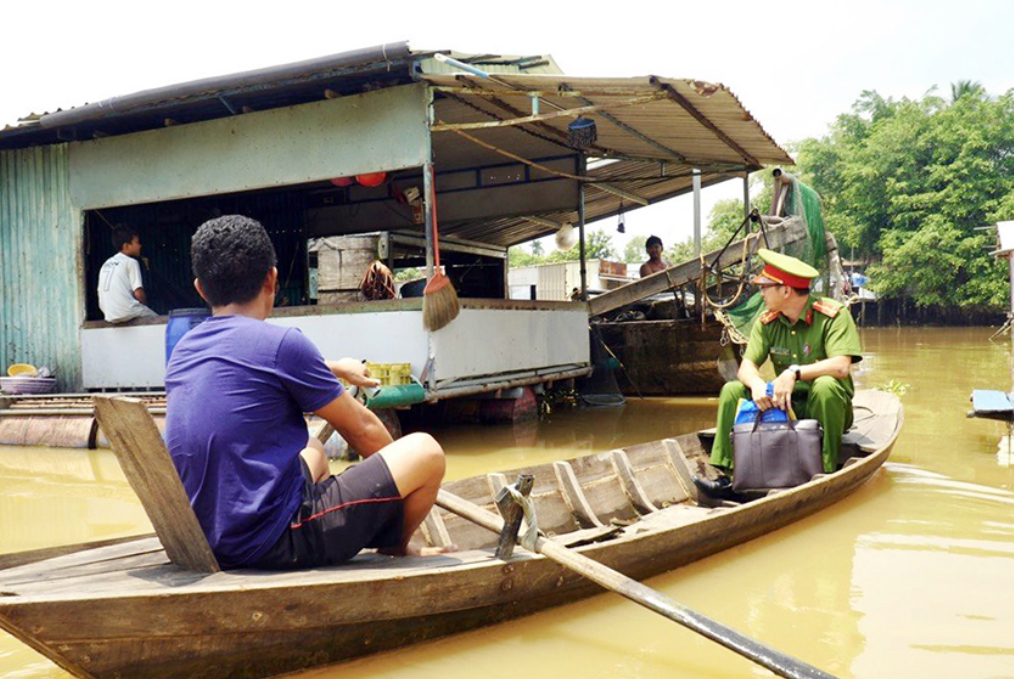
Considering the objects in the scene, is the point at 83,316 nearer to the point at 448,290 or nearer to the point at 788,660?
the point at 448,290

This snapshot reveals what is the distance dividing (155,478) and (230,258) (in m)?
0.72

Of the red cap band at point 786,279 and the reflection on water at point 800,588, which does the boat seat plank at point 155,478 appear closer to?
the reflection on water at point 800,588

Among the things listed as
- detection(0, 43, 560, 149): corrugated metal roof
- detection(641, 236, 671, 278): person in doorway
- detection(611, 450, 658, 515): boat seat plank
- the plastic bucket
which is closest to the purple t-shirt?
detection(611, 450, 658, 515): boat seat plank

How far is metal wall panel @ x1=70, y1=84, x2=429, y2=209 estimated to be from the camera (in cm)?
753

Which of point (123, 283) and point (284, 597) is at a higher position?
point (123, 283)

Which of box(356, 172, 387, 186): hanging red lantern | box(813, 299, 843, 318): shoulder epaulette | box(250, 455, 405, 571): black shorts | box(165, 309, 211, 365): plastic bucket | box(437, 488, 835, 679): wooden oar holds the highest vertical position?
box(356, 172, 387, 186): hanging red lantern

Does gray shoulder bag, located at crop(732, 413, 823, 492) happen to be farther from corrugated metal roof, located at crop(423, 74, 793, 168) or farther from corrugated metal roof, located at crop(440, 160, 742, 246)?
corrugated metal roof, located at crop(440, 160, 742, 246)

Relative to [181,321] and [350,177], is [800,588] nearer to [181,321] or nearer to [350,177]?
[350,177]

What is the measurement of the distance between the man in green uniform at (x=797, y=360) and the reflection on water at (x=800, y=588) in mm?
639

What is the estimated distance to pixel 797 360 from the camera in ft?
17.7

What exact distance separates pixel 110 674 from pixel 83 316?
26.3 ft

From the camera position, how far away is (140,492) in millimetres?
2637

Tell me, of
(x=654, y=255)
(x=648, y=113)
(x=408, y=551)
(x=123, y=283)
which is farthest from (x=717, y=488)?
(x=654, y=255)

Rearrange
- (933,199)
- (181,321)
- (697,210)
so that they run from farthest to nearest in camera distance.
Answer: (933,199) < (697,210) < (181,321)
